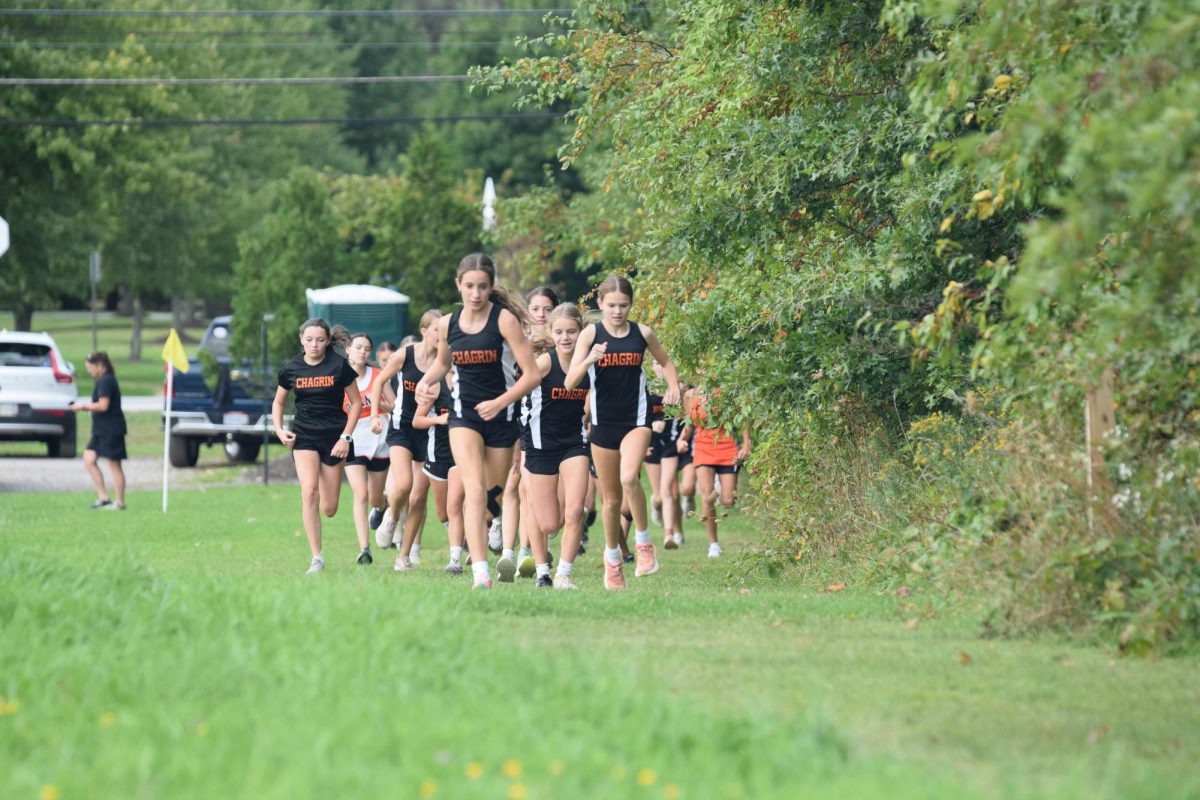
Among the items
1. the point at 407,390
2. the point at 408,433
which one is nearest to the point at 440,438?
the point at 408,433

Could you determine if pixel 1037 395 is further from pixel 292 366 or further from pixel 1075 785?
pixel 292 366

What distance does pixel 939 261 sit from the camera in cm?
1170

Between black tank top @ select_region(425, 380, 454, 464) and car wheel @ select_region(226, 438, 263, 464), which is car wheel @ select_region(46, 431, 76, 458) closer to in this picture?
car wheel @ select_region(226, 438, 263, 464)

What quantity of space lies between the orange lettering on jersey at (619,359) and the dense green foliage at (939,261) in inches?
37.6

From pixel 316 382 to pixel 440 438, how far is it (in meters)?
1.09

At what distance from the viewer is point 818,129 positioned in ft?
40.4

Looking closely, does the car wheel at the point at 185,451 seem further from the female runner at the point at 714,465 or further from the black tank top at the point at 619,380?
the black tank top at the point at 619,380

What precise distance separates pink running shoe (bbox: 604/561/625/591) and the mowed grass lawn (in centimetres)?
170

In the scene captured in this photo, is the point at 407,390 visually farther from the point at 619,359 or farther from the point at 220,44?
the point at 220,44

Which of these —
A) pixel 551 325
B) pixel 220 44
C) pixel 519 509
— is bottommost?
pixel 519 509

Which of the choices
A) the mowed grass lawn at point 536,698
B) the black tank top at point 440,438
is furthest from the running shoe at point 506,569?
the black tank top at point 440,438

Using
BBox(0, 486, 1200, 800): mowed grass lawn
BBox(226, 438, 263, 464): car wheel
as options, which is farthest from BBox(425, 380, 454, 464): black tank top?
BBox(226, 438, 263, 464): car wheel

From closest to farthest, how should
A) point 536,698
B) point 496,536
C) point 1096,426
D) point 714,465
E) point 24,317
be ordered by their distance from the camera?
point 536,698 → point 1096,426 → point 496,536 → point 714,465 → point 24,317

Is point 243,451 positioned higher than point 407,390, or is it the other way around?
point 407,390
